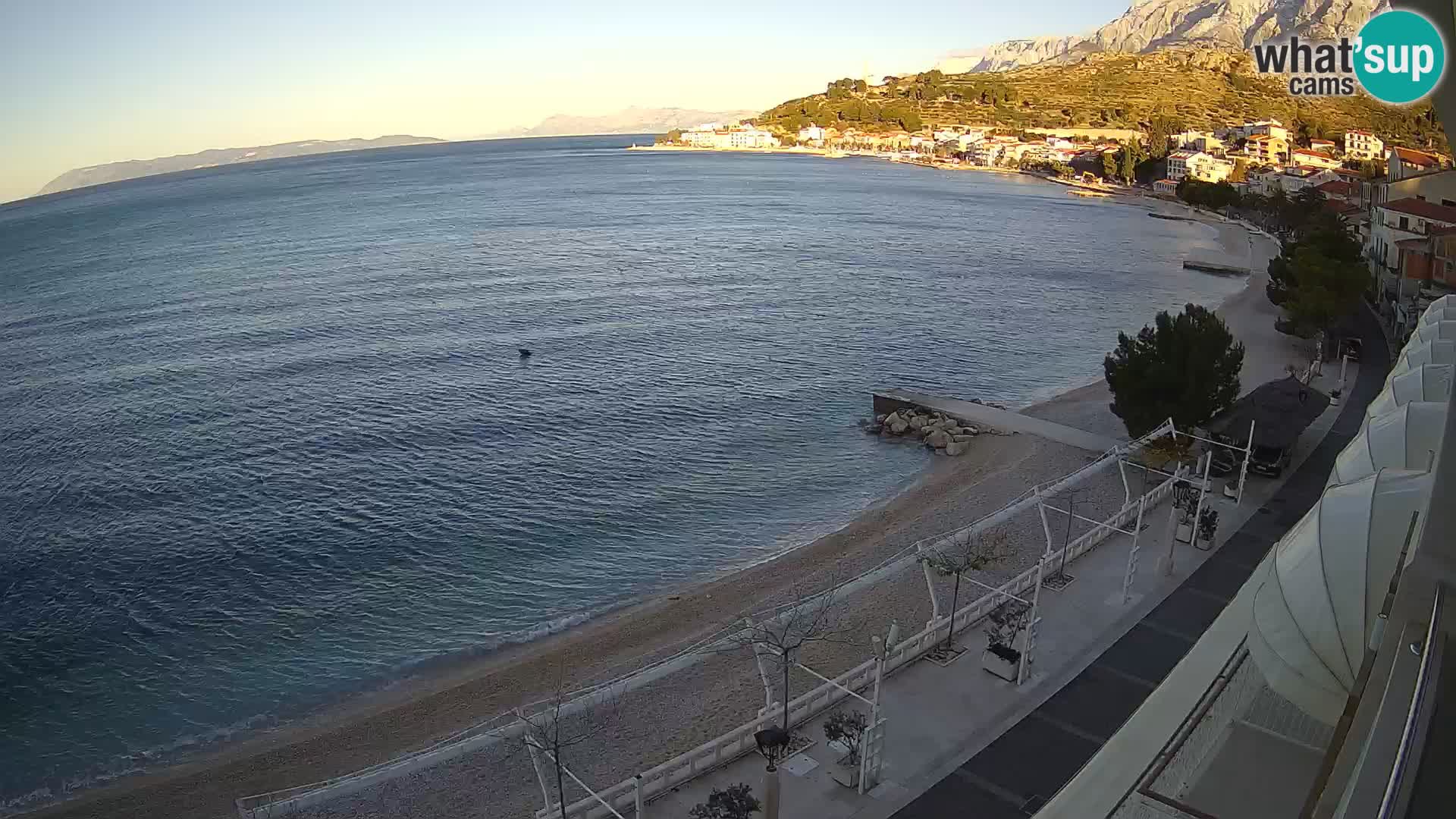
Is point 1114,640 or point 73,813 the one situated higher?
point 1114,640

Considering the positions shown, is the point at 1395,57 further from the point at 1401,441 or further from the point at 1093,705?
the point at 1093,705

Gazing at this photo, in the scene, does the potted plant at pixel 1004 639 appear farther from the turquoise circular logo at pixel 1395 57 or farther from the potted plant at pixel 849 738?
the turquoise circular logo at pixel 1395 57

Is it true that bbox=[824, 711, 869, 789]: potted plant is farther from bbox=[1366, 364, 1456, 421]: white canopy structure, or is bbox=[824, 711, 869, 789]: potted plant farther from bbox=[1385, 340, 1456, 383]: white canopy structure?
bbox=[1385, 340, 1456, 383]: white canopy structure

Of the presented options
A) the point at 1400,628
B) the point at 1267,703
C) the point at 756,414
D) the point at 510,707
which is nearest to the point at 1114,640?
the point at 1267,703

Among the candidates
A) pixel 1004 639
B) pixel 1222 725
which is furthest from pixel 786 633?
pixel 1222 725

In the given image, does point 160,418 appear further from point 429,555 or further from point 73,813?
point 73,813

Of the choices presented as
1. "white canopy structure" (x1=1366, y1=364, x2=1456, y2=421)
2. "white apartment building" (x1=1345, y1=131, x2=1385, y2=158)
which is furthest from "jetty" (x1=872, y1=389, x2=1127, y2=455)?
"white apartment building" (x1=1345, y1=131, x2=1385, y2=158)

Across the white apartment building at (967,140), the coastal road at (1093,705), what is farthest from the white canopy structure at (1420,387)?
the white apartment building at (967,140)
